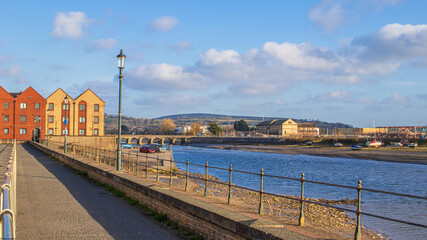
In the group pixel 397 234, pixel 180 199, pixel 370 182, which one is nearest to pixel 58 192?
pixel 180 199

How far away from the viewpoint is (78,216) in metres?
11.0

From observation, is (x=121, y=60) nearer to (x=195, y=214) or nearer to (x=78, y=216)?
(x=78, y=216)

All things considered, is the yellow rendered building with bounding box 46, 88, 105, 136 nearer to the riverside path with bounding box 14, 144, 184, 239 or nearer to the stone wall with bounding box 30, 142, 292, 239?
the riverside path with bounding box 14, 144, 184, 239

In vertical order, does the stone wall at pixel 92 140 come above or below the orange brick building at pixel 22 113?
below

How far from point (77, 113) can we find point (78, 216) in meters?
81.5

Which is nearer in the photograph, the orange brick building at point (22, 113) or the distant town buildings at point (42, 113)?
the orange brick building at point (22, 113)

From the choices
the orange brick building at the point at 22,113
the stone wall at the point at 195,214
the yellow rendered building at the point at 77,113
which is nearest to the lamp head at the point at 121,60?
the stone wall at the point at 195,214

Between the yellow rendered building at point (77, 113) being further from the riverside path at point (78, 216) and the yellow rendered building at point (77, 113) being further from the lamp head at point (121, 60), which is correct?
the riverside path at point (78, 216)

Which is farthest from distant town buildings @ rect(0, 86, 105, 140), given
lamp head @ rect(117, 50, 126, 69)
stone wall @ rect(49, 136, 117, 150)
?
lamp head @ rect(117, 50, 126, 69)

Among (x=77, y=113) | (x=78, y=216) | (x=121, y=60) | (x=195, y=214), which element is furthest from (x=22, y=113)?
(x=195, y=214)

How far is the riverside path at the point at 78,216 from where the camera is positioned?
913 cm

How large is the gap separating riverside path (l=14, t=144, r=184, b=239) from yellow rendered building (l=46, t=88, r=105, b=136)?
74060 mm

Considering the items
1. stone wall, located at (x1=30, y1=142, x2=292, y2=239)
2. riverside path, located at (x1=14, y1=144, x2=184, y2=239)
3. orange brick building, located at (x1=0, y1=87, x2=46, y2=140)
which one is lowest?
riverside path, located at (x1=14, y1=144, x2=184, y2=239)

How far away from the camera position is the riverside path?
9.13m
